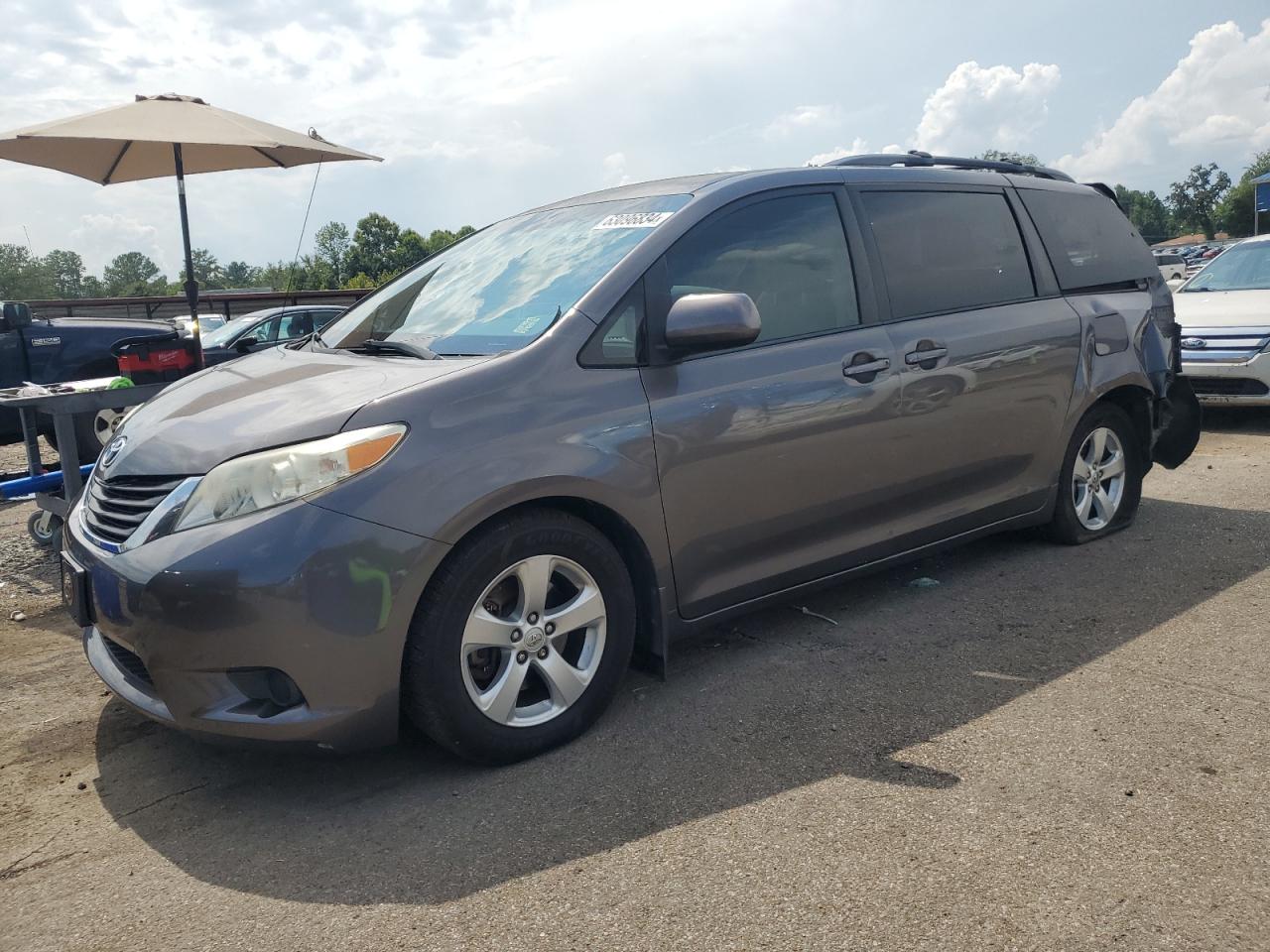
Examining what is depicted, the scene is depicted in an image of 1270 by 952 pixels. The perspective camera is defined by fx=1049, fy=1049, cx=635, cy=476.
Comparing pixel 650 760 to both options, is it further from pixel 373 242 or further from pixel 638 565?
pixel 373 242

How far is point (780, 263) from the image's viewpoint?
3910 millimetres

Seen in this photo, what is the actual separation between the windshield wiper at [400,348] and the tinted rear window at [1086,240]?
10.0 ft

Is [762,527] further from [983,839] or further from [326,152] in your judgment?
[326,152]

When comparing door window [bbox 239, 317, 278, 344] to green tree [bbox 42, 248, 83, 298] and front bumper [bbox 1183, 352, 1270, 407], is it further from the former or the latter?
green tree [bbox 42, 248, 83, 298]

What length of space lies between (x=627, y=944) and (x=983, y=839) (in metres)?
0.96

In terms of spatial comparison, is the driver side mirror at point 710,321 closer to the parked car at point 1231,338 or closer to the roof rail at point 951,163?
the roof rail at point 951,163

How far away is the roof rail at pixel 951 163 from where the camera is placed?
4676mm

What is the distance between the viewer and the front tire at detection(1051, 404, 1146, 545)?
16.6 feet

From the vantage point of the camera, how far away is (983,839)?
2.63 meters

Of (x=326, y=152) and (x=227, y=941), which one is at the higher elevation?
(x=326, y=152)

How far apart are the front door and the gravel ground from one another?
0.45m

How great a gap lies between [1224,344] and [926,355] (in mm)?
5805

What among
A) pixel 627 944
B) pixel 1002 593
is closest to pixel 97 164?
pixel 1002 593

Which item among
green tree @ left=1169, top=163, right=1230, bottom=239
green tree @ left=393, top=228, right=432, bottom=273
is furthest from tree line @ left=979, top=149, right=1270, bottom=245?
green tree @ left=393, top=228, right=432, bottom=273
